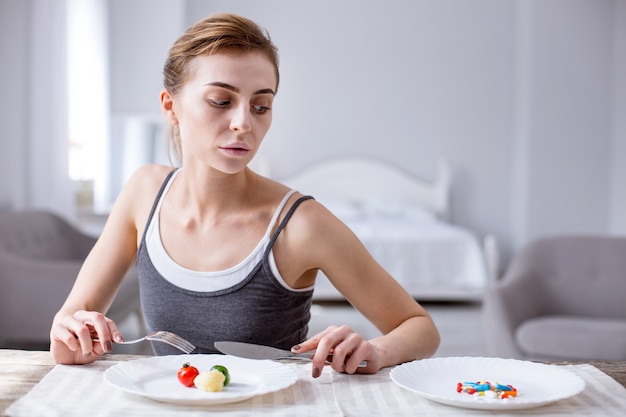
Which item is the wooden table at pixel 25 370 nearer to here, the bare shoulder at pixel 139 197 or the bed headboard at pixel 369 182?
the bare shoulder at pixel 139 197

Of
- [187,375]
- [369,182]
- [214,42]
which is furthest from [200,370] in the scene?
[369,182]

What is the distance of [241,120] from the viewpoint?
46.8 inches

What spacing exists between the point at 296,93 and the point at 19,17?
293 cm

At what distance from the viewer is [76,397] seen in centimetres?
92

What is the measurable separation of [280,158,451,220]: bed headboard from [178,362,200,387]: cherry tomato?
18.2 feet

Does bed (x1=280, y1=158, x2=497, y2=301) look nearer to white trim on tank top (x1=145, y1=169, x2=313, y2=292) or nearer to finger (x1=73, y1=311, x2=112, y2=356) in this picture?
white trim on tank top (x1=145, y1=169, x2=313, y2=292)

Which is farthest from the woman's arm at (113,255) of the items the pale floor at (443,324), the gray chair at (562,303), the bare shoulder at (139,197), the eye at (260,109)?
the pale floor at (443,324)

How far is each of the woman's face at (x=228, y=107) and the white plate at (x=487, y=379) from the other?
0.43 m

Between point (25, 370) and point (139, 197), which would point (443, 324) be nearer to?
point (139, 197)

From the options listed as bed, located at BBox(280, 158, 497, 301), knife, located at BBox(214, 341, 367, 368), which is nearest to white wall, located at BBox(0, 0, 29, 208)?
bed, located at BBox(280, 158, 497, 301)

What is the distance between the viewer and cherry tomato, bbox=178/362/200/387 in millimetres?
960

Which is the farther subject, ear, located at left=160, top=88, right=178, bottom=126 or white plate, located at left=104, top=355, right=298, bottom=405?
ear, located at left=160, top=88, right=178, bottom=126

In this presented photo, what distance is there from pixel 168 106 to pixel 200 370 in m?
0.55

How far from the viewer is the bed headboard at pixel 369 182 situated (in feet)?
21.5
